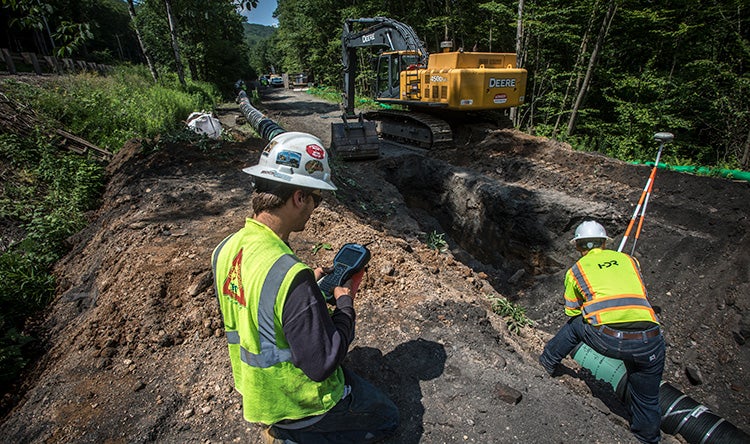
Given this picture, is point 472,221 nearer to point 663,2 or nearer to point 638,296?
point 638,296

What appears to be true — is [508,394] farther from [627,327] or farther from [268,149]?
[268,149]

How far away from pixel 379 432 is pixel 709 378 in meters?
4.80

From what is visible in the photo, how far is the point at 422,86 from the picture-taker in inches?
415

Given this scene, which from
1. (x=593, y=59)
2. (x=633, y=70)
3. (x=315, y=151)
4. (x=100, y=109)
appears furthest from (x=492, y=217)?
(x=100, y=109)

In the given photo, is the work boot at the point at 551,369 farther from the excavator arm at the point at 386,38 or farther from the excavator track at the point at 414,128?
the excavator arm at the point at 386,38

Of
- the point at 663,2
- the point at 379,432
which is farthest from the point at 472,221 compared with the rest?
the point at 663,2

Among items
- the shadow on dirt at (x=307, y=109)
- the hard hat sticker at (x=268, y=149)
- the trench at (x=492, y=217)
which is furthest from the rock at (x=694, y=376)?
the shadow on dirt at (x=307, y=109)

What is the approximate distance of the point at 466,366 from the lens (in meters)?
2.98

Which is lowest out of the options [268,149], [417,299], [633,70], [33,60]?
[417,299]

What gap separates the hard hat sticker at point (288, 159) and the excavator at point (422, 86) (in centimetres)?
826

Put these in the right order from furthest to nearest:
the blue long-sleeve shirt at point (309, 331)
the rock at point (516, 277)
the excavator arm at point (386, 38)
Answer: the excavator arm at point (386, 38) → the rock at point (516, 277) → the blue long-sleeve shirt at point (309, 331)

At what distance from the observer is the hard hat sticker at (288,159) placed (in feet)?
5.23

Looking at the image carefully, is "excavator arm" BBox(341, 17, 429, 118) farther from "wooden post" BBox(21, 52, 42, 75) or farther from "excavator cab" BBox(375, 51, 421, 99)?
"wooden post" BBox(21, 52, 42, 75)

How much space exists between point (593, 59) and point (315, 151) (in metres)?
12.9
